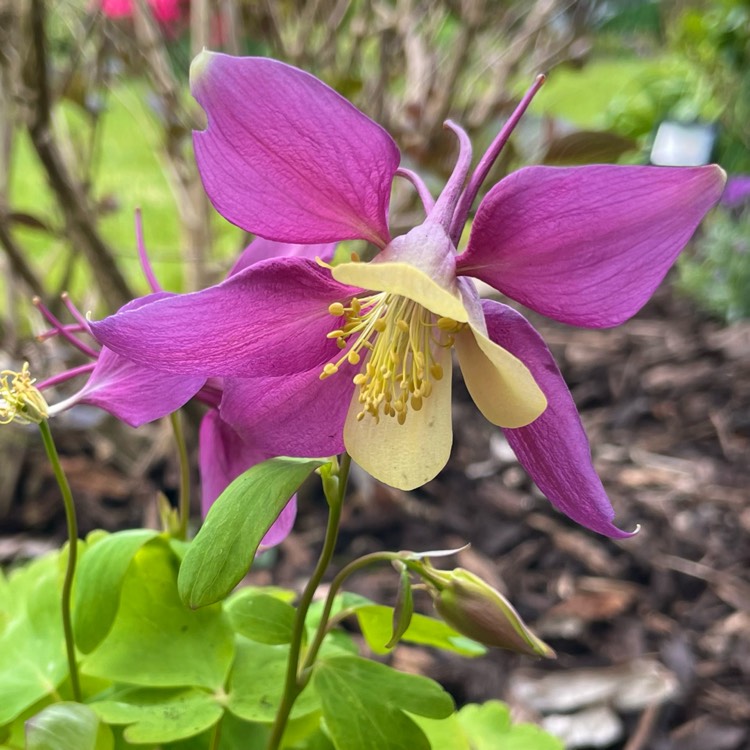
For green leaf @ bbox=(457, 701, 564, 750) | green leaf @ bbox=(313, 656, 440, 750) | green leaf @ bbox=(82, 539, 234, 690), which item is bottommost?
green leaf @ bbox=(457, 701, 564, 750)

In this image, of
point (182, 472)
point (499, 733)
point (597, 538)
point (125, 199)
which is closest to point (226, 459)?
point (182, 472)

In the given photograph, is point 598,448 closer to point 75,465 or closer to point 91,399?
point 75,465

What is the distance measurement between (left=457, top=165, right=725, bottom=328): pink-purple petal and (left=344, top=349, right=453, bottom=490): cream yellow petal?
101mm

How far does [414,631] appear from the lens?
0.76 m

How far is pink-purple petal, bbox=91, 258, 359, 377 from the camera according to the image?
19.1 inches

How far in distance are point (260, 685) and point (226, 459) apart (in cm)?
21

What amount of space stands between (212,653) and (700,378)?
1.79 meters

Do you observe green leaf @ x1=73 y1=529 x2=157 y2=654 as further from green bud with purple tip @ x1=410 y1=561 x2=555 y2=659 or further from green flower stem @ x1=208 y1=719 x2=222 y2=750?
green bud with purple tip @ x1=410 y1=561 x2=555 y2=659

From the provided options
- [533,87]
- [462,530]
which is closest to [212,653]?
[533,87]

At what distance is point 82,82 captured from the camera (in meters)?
1.73

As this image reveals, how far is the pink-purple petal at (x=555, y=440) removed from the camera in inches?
20.1

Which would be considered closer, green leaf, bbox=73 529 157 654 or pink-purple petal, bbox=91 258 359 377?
pink-purple petal, bbox=91 258 359 377

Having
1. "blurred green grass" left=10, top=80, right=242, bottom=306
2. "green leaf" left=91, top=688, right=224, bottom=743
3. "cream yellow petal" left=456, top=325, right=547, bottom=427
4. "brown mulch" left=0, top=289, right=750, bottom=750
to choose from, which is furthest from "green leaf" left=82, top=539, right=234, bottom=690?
"blurred green grass" left=10, top=80, right=242, bottom=306

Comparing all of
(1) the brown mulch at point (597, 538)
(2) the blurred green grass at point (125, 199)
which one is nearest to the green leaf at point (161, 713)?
(1) the brown mulch at point (597, 538)
